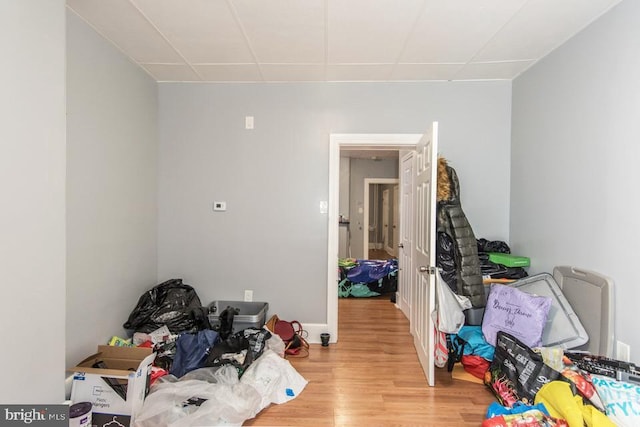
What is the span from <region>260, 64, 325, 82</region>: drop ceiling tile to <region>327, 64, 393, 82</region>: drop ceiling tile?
0.10 metres

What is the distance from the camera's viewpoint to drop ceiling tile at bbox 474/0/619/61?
184 centimetres

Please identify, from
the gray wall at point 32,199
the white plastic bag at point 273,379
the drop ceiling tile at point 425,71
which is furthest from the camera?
the drop ceiling tile at point 425,71

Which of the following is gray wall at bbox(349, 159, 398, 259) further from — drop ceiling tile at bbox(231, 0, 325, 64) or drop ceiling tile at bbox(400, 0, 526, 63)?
drop ceiling tile at bbox(231, 0, 325, 64)

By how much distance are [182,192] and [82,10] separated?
1.55 meters

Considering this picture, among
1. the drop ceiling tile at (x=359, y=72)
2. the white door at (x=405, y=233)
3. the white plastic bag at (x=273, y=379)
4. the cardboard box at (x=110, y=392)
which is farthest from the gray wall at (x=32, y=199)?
the white door at (x=405, y=233)

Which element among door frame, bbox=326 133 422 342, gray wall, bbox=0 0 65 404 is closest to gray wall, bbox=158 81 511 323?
door frame, bbox=326 133 422 342

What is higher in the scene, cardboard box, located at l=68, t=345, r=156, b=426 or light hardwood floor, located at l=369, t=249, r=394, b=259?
cardboard box, located at l=68, t=345, r=156, b=426

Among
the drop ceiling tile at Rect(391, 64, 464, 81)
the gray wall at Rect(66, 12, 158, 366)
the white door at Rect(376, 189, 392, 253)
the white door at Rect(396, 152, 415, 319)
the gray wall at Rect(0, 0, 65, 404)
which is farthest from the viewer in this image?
the white door at Rect(376, 189, 392, 253)

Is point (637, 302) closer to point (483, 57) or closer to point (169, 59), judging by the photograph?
point (483, 57)

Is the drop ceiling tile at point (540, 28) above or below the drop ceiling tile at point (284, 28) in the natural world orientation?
above

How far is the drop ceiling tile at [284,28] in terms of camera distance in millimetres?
1853

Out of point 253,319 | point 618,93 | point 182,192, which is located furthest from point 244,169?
point 618,93

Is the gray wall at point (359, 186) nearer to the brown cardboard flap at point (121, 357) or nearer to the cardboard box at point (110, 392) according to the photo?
the brown cardboard flap at point (121, 357)

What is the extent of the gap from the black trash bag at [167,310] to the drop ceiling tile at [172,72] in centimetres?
193
